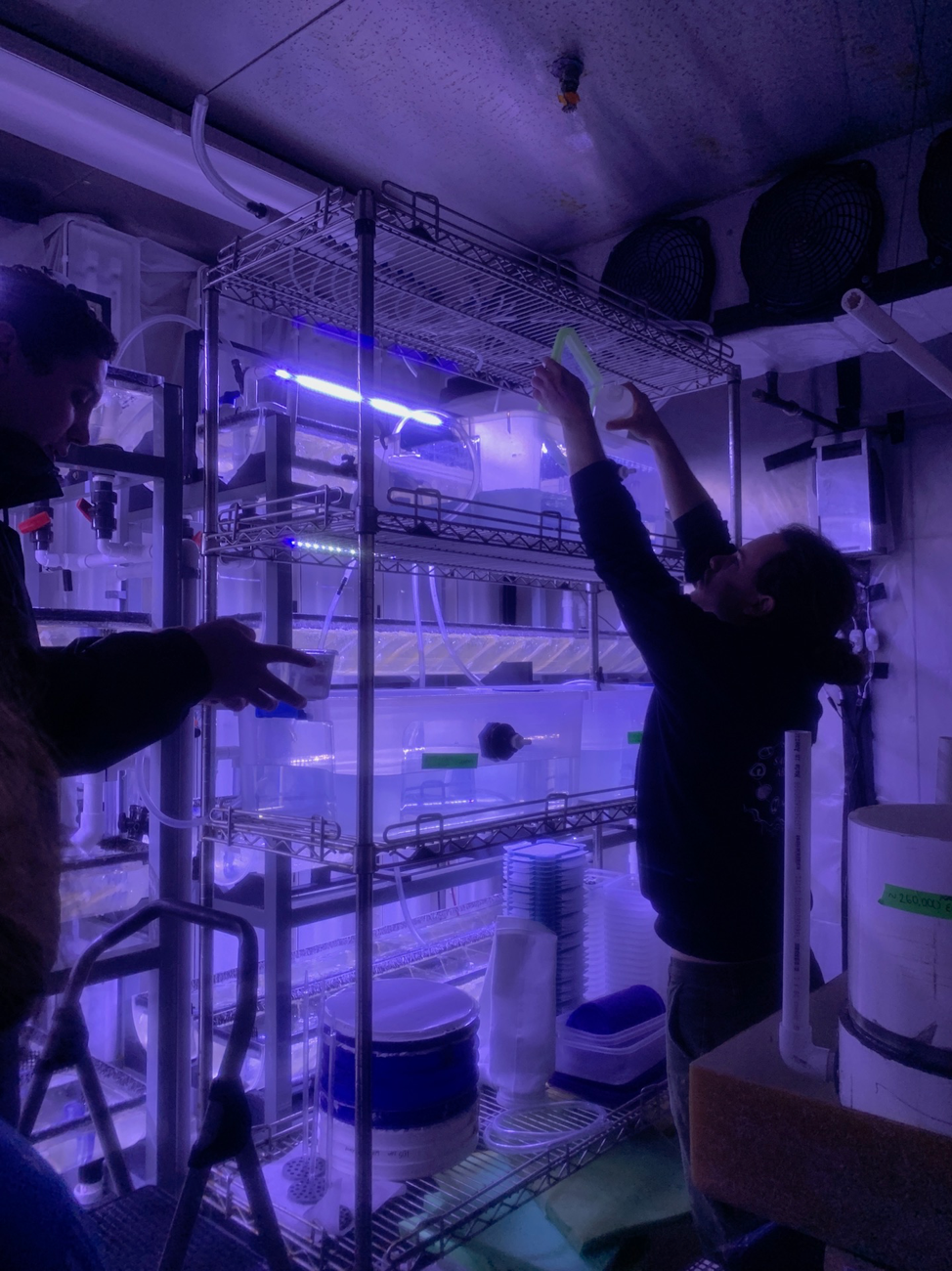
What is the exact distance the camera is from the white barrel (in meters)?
0.57

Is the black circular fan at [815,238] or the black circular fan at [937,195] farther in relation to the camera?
the black circular fan at [815,238]

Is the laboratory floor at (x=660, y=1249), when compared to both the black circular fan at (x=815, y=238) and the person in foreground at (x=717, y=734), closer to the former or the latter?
the person in foreground at (x=717, y=734)

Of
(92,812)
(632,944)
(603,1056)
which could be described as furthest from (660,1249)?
(92,812)

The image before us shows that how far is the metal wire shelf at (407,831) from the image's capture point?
4.10ft

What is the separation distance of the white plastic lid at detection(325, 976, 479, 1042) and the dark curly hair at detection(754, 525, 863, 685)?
0.81 m

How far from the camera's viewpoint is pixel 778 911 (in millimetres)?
1350

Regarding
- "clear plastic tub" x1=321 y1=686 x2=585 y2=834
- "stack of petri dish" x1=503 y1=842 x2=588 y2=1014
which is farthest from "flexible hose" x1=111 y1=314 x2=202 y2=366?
"stack of petri dish" x1=503 y1=842 x2=588 y2=1014

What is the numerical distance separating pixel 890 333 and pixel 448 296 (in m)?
1.04

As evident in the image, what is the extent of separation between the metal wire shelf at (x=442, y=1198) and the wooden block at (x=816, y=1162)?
0.73 metres

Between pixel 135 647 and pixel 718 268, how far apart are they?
1.78 m

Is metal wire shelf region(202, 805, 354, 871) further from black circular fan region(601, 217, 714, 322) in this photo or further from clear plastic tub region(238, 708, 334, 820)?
black circular fan region(601, 217, 714, 322)

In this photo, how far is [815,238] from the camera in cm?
191

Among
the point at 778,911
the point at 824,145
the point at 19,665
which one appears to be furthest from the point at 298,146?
the point at 778,911

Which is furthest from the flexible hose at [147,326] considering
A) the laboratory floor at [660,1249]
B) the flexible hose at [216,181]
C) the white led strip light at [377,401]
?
the laboratory floor at [660,1249]
